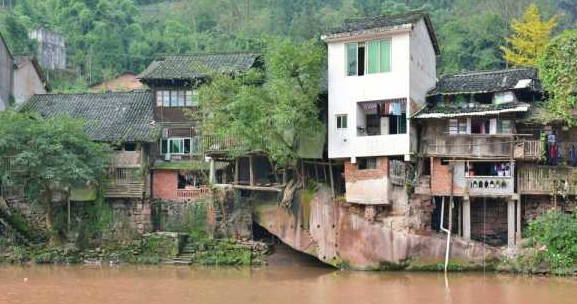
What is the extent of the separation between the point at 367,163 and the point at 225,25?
46154 millimetres

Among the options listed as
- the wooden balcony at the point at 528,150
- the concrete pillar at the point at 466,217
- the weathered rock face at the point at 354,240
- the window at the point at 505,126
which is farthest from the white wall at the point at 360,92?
the wooden balcony at the point at 528,150

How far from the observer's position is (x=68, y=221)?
3819cm

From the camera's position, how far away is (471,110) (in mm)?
32625

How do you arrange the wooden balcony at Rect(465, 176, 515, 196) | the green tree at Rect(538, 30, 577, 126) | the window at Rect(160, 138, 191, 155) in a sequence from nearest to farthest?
1. the green tree at Rect(538, 30, 577, 126)
2. the wooden balcony at Rect(465, 176, 515, 196)
3. the window at Rect(160, 138, 191, 155)

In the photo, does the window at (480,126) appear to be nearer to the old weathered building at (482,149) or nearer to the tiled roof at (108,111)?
the old weathered building at (482,149)

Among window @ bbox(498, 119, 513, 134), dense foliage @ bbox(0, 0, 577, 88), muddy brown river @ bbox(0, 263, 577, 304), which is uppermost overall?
dense foliage @ bbox(0, 0, 577, 88)

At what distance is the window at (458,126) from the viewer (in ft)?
109

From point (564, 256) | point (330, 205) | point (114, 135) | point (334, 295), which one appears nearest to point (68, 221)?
point (114, 135)

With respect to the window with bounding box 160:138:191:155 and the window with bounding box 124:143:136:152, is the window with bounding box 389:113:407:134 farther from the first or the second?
the window with bounding box 124:143:136:152

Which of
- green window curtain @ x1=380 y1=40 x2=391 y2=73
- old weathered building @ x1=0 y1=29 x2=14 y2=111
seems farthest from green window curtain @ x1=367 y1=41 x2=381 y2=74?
old weathered building @ x1=0 y1=29 x2=14 y2=111

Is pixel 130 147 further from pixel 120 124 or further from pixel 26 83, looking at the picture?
pixel 26 83

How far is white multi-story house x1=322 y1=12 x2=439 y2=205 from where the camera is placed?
3253 centimetres

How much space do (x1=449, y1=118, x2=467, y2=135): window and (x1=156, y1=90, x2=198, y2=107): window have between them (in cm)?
1242

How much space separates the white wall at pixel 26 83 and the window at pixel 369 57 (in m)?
19.2
